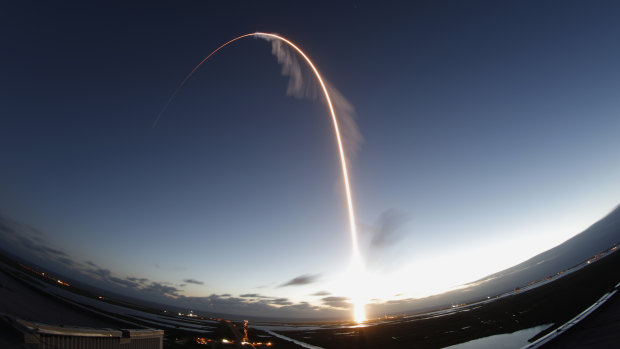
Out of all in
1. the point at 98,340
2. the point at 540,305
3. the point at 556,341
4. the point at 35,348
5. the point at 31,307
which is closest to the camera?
the point at 35,348

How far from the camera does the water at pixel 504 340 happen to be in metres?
76.7

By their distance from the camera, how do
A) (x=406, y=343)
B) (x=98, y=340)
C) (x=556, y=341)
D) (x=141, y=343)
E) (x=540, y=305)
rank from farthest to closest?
(x=540, y=305)
(x=406, y=343)
(x=556, y=341)
(x=141, y=343)
(x=98, y=340)

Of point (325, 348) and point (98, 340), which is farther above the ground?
point (98, 340)

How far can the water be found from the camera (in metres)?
76.7

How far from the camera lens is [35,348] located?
2672 cm

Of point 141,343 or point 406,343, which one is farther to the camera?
A: point 406,343

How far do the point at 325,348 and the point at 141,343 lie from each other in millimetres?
90119

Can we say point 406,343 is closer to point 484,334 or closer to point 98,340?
point 484,334

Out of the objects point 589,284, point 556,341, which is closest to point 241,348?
point 556,341

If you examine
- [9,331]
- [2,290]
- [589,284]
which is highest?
[9,331]

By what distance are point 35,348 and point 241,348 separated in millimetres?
82542

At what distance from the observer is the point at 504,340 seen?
8450 cm

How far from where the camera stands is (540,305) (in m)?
108

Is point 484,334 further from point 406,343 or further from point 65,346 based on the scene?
point 65,346
